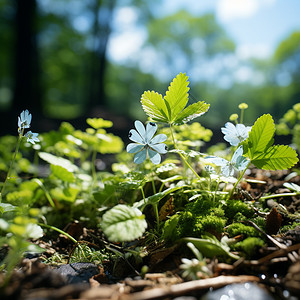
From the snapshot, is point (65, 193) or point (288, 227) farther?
point (65, 193)

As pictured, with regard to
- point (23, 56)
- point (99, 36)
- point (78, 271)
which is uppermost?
point (99, 36)

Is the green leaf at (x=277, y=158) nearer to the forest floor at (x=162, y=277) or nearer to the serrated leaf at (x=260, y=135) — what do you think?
the serrated leaf at (x=260, y=135)

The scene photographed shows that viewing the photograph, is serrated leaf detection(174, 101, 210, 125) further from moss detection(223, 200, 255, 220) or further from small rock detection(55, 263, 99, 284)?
small rock detection(55, 263, 99, 284)

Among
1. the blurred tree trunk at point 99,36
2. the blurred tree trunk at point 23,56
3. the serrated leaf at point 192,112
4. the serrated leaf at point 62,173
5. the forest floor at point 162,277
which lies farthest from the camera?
the blurred tree trunk at point 99,36

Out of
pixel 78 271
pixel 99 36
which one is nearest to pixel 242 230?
pixel 78 271

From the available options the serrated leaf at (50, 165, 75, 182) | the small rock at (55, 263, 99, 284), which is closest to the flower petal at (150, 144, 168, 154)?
the small rock at (55, 263, 99, 284)

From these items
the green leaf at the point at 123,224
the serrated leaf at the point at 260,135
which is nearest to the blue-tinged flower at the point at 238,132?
the serrated leaf at the point at 260,135

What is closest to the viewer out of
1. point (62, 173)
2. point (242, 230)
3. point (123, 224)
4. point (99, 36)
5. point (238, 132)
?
point (123, 224)

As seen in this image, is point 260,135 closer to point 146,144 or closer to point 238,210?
point 238,210
